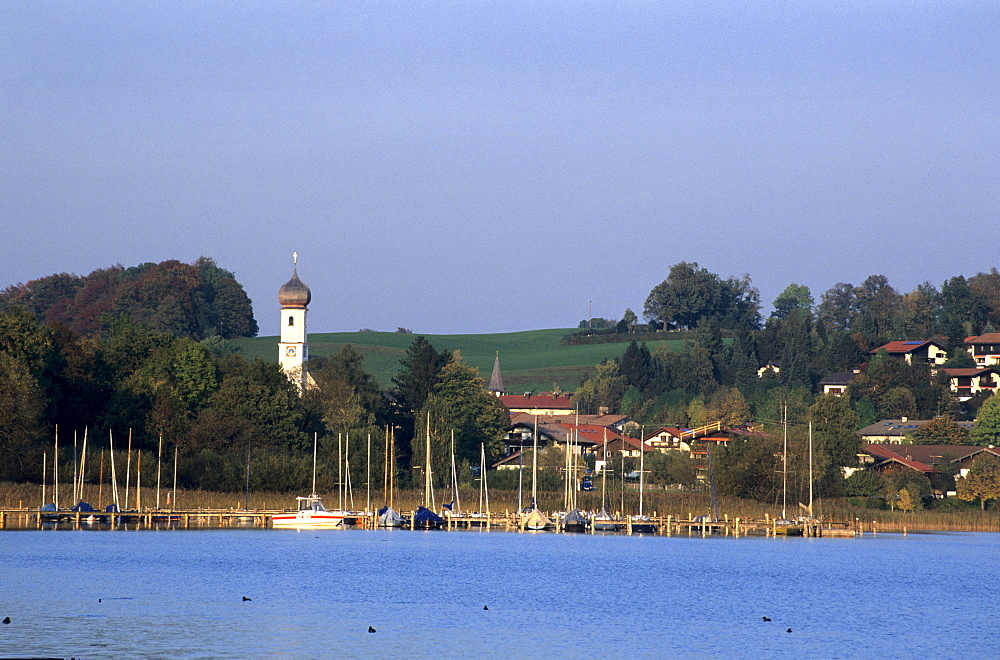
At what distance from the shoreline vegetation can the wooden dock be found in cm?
105

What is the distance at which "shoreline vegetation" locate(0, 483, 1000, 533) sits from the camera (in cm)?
9410

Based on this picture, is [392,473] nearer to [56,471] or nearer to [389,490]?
[389,490]

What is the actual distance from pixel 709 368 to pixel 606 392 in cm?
1335

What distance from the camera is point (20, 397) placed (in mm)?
87125

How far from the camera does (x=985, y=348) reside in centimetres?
17675

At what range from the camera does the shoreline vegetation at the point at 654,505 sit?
94.1m

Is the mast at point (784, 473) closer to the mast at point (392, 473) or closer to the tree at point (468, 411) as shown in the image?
the mast at point (392, 473)

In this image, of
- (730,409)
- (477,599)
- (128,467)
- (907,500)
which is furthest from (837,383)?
(477,599)

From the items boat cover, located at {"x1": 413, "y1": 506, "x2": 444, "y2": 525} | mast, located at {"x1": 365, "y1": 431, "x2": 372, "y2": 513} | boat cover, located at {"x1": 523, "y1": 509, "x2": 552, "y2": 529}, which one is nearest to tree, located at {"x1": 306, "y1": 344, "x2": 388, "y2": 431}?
mast, located at {"x1": 365, "y1": 431, "x2": 372, "y2": 513}

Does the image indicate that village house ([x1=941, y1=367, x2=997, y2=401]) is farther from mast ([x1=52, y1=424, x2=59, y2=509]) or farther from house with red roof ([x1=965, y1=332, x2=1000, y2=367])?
mast ([x1=52, y1=424, x2=59, y2=509])

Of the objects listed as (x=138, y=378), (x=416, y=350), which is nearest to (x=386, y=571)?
(x=138, y=378)

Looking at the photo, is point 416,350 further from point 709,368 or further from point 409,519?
point 709,368

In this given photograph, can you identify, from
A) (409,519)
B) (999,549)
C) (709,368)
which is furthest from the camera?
(709,368)

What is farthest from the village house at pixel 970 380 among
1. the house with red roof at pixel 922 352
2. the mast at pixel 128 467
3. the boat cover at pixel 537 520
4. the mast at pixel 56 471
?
the mast at pixel 56 471
